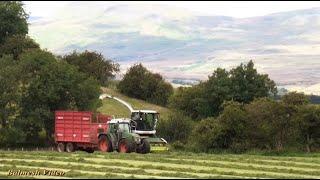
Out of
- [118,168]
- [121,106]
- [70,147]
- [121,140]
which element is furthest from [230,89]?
[118,168]

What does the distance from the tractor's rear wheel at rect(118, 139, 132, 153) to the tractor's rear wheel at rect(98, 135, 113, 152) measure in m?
0.82

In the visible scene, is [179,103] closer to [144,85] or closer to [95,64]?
[144,85]

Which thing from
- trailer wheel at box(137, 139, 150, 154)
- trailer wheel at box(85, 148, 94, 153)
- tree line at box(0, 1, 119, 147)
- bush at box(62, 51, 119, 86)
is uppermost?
bush at box(62, 51, 119, 86)

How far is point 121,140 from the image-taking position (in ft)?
119

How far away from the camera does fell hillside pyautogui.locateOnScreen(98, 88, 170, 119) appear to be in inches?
2670

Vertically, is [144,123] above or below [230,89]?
below

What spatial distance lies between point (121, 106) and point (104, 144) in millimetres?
34107

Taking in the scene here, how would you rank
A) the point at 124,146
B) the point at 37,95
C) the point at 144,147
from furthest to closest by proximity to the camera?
1. the point at 37,95
2. the point at 124,146
3. the point at 144,147

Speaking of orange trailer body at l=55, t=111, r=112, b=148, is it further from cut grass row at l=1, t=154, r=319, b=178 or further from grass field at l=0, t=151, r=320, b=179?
cut grass row at l=1, t=154, r=319, b=178

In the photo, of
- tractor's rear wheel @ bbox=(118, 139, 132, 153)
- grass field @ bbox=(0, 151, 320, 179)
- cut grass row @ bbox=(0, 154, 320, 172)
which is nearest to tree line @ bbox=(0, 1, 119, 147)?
tractor's rear wheel @ bbox=(118, 139, 132, 153)

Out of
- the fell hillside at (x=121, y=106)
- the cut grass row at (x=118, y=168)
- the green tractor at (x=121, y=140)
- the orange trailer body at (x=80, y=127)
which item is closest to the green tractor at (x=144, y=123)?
the green tractor at (x=121, y=140)

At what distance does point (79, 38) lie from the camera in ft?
382

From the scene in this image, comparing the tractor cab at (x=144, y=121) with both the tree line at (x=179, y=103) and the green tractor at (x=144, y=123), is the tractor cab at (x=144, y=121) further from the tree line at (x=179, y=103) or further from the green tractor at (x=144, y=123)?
the tree line at (x=179, y=103)

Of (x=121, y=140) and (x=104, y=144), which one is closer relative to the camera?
(x=121, y=140)
